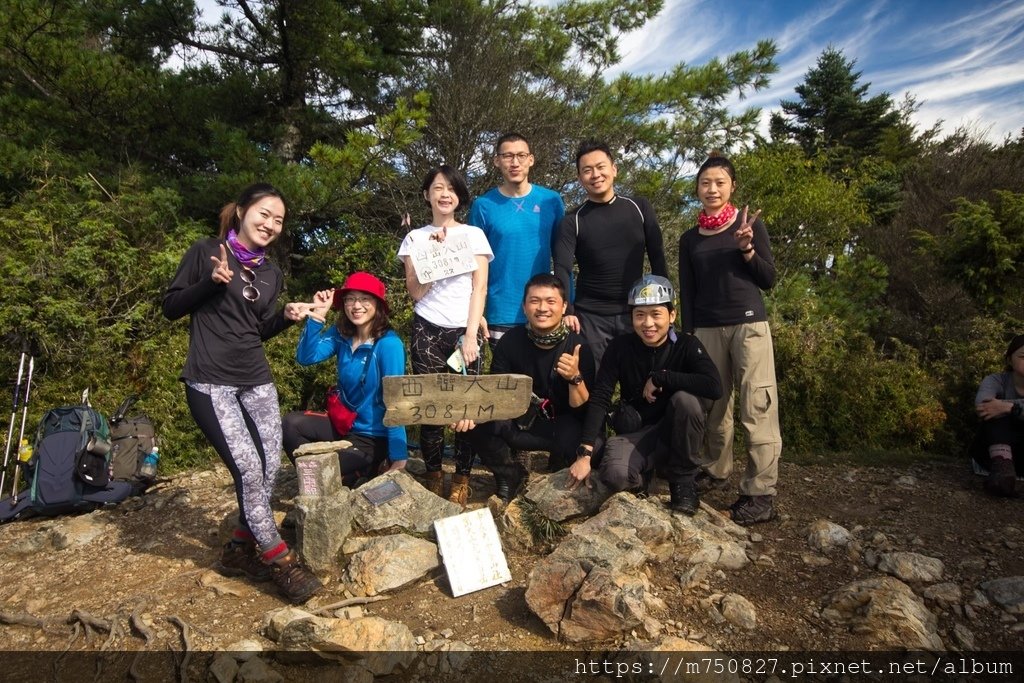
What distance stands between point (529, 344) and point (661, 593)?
169 centimetres

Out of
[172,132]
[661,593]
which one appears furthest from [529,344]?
[172,132]

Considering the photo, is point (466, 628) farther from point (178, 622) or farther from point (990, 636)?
point (990, 636)

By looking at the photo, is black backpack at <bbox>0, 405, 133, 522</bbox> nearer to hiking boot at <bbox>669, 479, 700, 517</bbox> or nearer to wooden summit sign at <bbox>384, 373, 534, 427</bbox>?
wooden summit sign at <bbox>384, 373, 534, 427</bbox>

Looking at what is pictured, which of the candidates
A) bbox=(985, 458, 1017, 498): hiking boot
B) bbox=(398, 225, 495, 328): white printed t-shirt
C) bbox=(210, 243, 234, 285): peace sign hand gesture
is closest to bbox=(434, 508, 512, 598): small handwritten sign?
bbox=(398, 225, 495, 328): white printed t-shirt

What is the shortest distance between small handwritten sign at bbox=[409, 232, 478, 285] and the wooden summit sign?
68cm

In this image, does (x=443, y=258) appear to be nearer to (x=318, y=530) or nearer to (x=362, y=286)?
(x=362, y=286)

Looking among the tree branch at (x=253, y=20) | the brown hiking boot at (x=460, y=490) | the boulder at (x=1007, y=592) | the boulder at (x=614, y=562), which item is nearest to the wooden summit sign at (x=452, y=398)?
the brown hiking boot at (x=460, y=490)

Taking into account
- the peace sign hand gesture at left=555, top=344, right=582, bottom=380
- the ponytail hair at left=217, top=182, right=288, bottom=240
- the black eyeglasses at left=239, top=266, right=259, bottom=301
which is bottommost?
the peace sign hand gesture at left=555, top=344, right=582, bottom=380

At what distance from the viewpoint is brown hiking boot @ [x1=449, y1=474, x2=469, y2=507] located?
159 inches

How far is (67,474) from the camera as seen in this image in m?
4.45

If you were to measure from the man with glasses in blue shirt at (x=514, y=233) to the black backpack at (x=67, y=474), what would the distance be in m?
3.14

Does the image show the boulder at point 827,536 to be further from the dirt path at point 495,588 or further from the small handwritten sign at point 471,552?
the small handwritten sign at point 471,552

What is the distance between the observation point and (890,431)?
234 inches

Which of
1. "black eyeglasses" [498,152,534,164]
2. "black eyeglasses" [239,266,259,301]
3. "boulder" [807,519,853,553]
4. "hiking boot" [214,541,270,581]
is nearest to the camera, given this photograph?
"black eyeglasses" [239,266,259,301]
